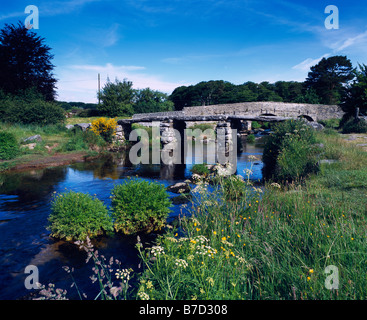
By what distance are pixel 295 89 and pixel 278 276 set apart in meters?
64.9

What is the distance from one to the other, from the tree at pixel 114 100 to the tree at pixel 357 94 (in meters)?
28.4

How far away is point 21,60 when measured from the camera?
2548 cm

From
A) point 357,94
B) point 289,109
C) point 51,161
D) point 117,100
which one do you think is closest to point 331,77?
point 289,109

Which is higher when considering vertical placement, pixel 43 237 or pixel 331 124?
pixel 331 124

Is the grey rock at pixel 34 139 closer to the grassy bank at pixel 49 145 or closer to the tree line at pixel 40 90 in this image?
the grassy bank at pixel 49 145

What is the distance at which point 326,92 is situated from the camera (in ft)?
165

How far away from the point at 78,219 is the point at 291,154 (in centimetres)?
887

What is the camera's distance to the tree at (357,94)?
20.3 m

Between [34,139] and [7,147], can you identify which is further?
[34,139]

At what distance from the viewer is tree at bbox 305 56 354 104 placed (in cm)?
5028

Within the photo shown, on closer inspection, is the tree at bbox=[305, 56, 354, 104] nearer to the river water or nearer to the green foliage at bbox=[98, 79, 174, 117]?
the green foliage at bbox=[98, 79, 174, 117]

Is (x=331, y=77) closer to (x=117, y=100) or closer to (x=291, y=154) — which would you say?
(x=117, y=100)

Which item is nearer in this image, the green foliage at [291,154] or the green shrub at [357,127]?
the green foliage at [291,154]

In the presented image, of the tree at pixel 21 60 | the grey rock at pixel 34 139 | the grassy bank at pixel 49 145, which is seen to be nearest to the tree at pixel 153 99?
the tree at pixel 21 60
